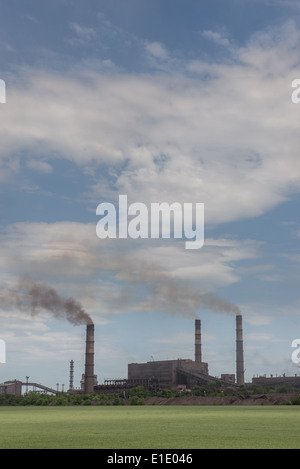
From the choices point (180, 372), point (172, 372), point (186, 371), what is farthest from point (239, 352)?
point (172, 372)

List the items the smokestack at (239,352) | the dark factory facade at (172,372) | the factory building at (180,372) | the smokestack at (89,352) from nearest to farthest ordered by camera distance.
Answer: the smokestack at (89,352), the smokestack at (239,352), the factory building at (180,372), the dark factory facade at (172,372)

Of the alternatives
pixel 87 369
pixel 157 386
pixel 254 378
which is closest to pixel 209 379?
pixel 157 386

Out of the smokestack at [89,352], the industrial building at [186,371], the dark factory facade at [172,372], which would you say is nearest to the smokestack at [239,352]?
the industrial building at [186,371]

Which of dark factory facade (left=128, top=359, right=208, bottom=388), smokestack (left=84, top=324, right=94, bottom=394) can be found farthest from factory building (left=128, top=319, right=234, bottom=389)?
smokestack (left=84, top=324, right=94, bottom=394)

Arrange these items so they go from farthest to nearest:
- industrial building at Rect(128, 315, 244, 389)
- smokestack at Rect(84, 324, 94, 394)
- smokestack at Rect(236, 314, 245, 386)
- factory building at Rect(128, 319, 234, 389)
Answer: factory building at Rect(128, 319, 234, 389)
industrial building at Rect(128, 315, 244, 389)
smokestack at Rect(236, 314, 245, 386)
smokestack at Rect(84, 324, 94, 394)

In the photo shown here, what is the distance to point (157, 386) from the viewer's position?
15062cm

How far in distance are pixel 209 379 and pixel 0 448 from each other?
448 ft

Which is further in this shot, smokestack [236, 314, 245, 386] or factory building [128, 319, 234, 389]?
factory building [128, 319, 234, 389]

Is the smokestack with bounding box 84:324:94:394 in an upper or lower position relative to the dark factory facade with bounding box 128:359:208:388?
upper

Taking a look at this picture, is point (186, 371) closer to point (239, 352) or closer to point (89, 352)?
point (239, 352)

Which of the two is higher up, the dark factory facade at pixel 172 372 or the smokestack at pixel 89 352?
the smokestack at pixel 89 352

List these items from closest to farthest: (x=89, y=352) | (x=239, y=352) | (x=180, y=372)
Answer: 1. (x=89, y=352)
2. (x=239, y=352)
3. (x=180, y=372)

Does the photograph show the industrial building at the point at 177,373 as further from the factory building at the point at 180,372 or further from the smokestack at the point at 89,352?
the smokestack at the point at 89,352

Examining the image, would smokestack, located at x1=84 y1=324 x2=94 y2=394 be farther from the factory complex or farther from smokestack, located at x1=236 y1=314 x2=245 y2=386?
smokestack, located at x1=236 y1=314 x2=245 y2=386
